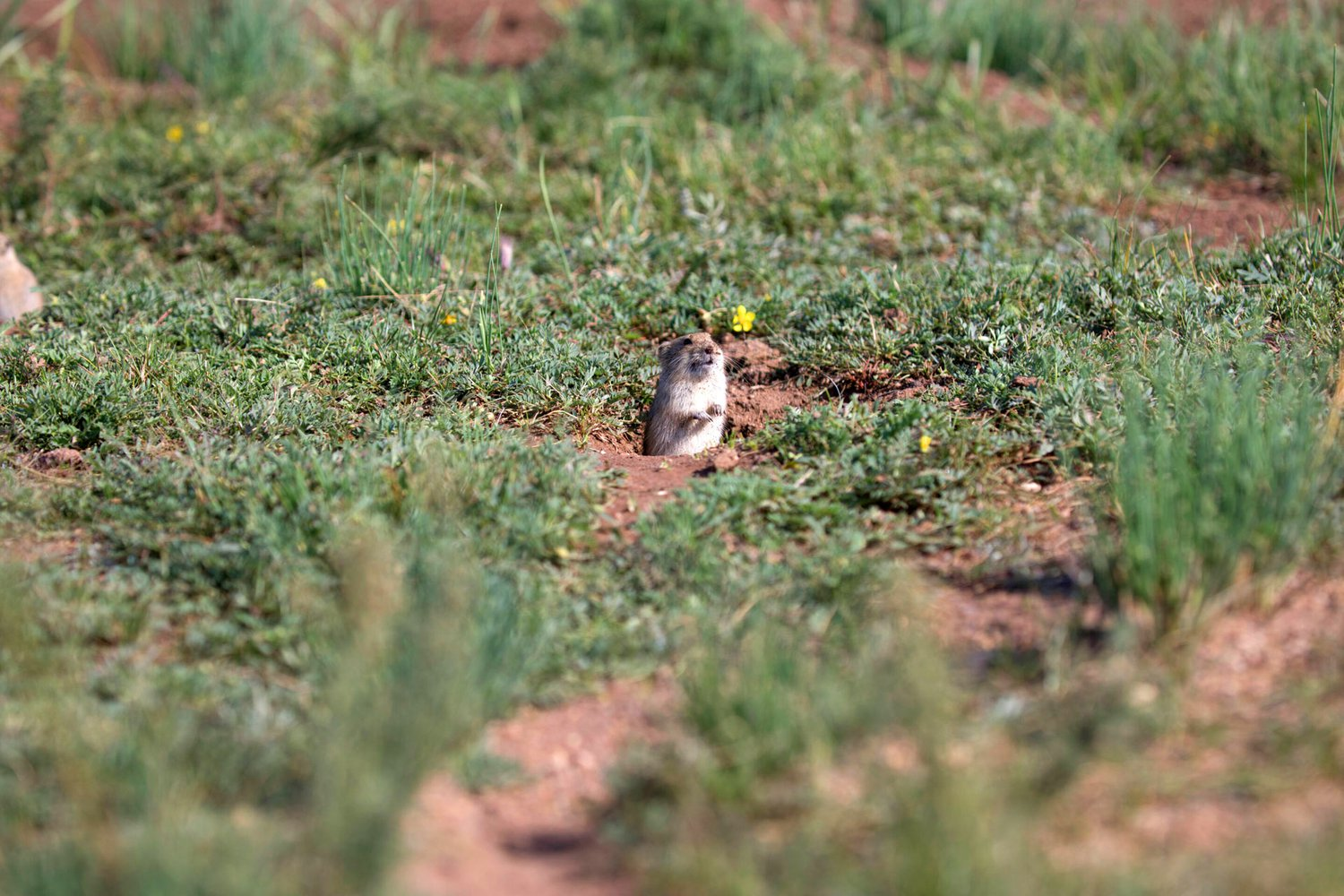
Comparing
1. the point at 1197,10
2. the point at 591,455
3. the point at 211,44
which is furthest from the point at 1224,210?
the point at 211,44

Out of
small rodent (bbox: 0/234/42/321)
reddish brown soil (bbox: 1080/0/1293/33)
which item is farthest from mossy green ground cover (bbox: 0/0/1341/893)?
reddish brown soil (bbox: 1080/0/1293/33)

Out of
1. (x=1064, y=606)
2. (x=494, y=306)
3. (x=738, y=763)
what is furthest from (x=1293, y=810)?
(x=494, y=306)

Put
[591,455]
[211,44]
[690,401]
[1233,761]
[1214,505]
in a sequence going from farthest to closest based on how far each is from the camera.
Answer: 1. [211,44]
2. [690,401]
3. [591,455]
4. [1214,505]
5. [1233,761]

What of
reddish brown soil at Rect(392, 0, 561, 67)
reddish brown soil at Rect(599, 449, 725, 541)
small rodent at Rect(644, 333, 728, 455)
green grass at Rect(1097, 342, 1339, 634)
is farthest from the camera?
reddish brown soil at Rect(392, 0, 561, 67)

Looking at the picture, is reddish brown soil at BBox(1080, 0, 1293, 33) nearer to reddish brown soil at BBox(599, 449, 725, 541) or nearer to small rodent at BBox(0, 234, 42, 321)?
reddish brown soil at BBox(599, 449, 725, 541)

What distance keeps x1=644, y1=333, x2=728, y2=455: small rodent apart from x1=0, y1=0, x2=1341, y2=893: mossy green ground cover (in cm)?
26

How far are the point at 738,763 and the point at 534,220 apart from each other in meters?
4.15

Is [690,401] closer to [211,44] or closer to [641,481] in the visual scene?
[641,481]

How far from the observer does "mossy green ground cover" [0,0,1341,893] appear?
8.54 ft

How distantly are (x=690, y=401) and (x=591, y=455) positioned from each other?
719 mm

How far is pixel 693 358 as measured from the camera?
475 cm

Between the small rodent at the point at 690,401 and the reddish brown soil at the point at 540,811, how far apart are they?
1.61 meters

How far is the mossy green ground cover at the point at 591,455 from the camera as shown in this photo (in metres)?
2.60

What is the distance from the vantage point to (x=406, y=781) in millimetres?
2498
